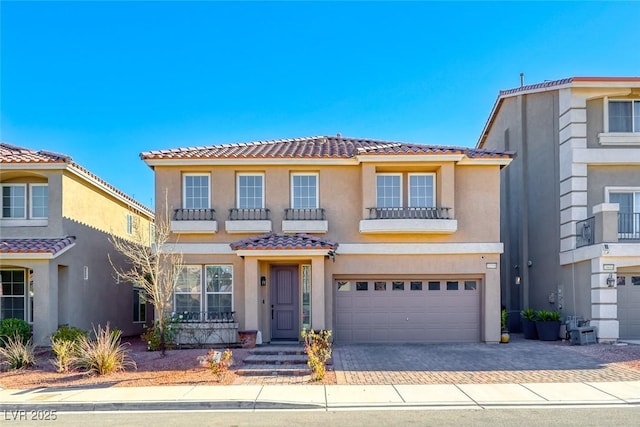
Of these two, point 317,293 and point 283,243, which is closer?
point 283,243

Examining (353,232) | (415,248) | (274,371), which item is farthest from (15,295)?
(415,248)

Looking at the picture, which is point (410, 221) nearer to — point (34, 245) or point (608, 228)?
point (608, 228)

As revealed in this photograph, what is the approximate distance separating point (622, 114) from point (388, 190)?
331 inches

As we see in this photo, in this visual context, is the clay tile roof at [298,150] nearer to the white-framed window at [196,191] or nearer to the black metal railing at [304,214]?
the white-framed window at [196,191]

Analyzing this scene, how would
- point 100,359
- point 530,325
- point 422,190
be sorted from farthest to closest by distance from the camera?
point 530,325 < point 422,190 < point 100,359

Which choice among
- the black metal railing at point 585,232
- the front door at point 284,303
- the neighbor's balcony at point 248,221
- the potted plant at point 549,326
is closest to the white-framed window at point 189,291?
the neighbor's balcony at point 248,221

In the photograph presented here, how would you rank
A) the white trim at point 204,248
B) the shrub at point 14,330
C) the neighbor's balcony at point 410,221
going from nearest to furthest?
the shrub at point 14,330, the neighbor's balcony at point 410,221, the white trim at point 204,248

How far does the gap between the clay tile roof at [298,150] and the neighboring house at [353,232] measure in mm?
68

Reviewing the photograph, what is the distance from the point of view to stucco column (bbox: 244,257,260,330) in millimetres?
15016

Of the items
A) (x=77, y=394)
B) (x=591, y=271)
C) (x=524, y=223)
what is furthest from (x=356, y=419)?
(x=524, y=223)

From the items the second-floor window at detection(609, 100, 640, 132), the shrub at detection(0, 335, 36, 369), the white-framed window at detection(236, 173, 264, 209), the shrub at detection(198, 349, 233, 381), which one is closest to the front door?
the white-framed window at detection(236, 173, 264, 209)

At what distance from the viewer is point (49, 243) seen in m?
15.3

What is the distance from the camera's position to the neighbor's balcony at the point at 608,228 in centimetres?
1501

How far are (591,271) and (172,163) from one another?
13785 mm
